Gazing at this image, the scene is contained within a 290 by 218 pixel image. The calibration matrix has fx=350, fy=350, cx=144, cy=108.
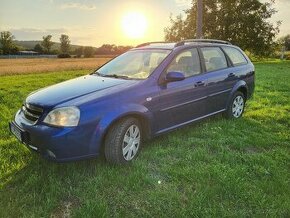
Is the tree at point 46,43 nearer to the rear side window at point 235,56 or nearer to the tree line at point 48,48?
the tree line at point 48,48

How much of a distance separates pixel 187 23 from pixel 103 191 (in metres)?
34.4

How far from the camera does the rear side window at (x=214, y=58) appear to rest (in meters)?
6.30

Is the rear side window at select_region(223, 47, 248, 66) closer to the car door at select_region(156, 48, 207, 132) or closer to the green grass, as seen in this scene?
the car door at select_region(156, 48, 207, 132)

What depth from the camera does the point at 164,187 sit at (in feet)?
13.5

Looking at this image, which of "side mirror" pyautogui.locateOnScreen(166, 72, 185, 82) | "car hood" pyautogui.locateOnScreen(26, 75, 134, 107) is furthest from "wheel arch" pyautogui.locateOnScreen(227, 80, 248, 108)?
"car hood" pyautogui.locateOnScreen(26, 75, 134, 107)

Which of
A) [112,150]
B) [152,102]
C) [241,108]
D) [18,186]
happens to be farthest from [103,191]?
[241,108]

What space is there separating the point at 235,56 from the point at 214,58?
37.5 inches

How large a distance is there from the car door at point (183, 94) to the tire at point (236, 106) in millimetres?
1109

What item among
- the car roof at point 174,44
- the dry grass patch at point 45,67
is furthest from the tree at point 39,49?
the car roof at point 174,44

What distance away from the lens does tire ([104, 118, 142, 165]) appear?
452cm

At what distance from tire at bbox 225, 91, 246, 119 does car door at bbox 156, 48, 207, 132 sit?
111cm

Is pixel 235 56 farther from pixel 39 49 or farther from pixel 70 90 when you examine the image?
pixel 39 49

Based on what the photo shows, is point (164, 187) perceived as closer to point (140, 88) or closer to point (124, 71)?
point (140, 88)

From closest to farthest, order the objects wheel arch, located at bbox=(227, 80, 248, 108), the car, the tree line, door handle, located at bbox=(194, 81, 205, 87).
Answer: the car → door handle, located at bbox=(194, 81, 205, 87) → wheel arch, located at bbox=(227, 80, 248, 108) → the tree line
